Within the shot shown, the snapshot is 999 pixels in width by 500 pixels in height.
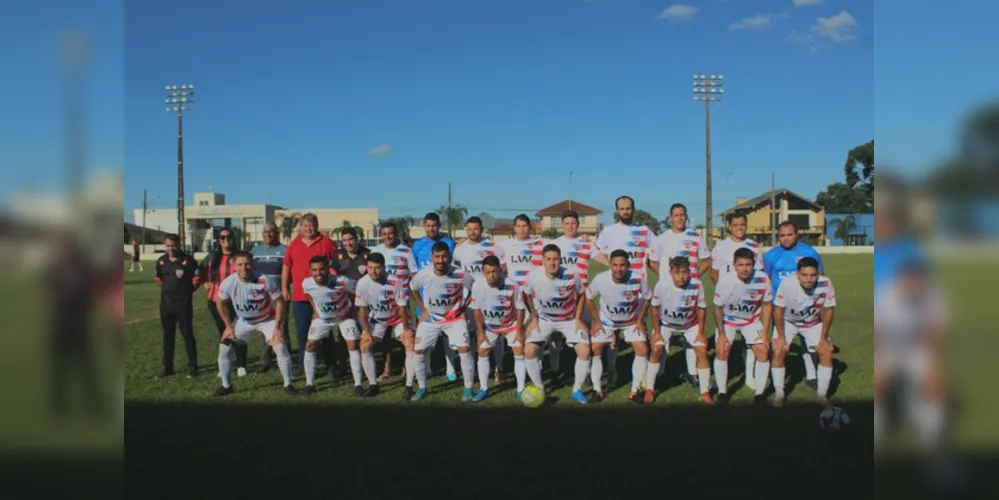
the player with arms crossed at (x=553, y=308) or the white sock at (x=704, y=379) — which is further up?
the player with arms crossed at (x=553, y=308)

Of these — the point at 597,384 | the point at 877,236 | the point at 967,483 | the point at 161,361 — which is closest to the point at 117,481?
the point at 877,236

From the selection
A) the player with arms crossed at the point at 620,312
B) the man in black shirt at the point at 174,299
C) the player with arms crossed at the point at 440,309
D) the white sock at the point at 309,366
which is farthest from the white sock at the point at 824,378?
the man in black shirt at the point at 174,299

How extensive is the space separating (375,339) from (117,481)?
5.94 meters

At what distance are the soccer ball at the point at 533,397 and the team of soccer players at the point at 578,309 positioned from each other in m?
0.26

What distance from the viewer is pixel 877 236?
5.80ft

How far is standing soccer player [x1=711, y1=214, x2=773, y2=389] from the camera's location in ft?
23.5

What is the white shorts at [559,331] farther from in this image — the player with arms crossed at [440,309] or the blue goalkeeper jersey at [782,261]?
the blue goalkeeper jersey at [782,261]

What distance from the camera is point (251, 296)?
739 cm

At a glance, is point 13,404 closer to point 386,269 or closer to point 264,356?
point 386,269

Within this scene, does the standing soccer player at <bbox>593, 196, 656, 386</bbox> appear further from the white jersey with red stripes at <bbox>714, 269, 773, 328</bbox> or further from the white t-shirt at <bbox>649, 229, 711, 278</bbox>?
the white jersey with red stripes at <bbox>714, 269, 773, 328</bbox>

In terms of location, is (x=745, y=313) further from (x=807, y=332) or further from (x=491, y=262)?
(x=491, y=262)

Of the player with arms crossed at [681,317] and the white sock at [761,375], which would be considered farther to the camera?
the player with arms crossed at [681,317]

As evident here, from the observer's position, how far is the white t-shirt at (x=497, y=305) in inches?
282

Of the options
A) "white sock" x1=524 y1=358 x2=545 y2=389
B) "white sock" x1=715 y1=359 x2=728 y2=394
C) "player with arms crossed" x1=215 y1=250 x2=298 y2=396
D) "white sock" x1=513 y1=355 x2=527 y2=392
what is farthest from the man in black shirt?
"white sock" x1=715 y1=359 x2=728 y2=394
